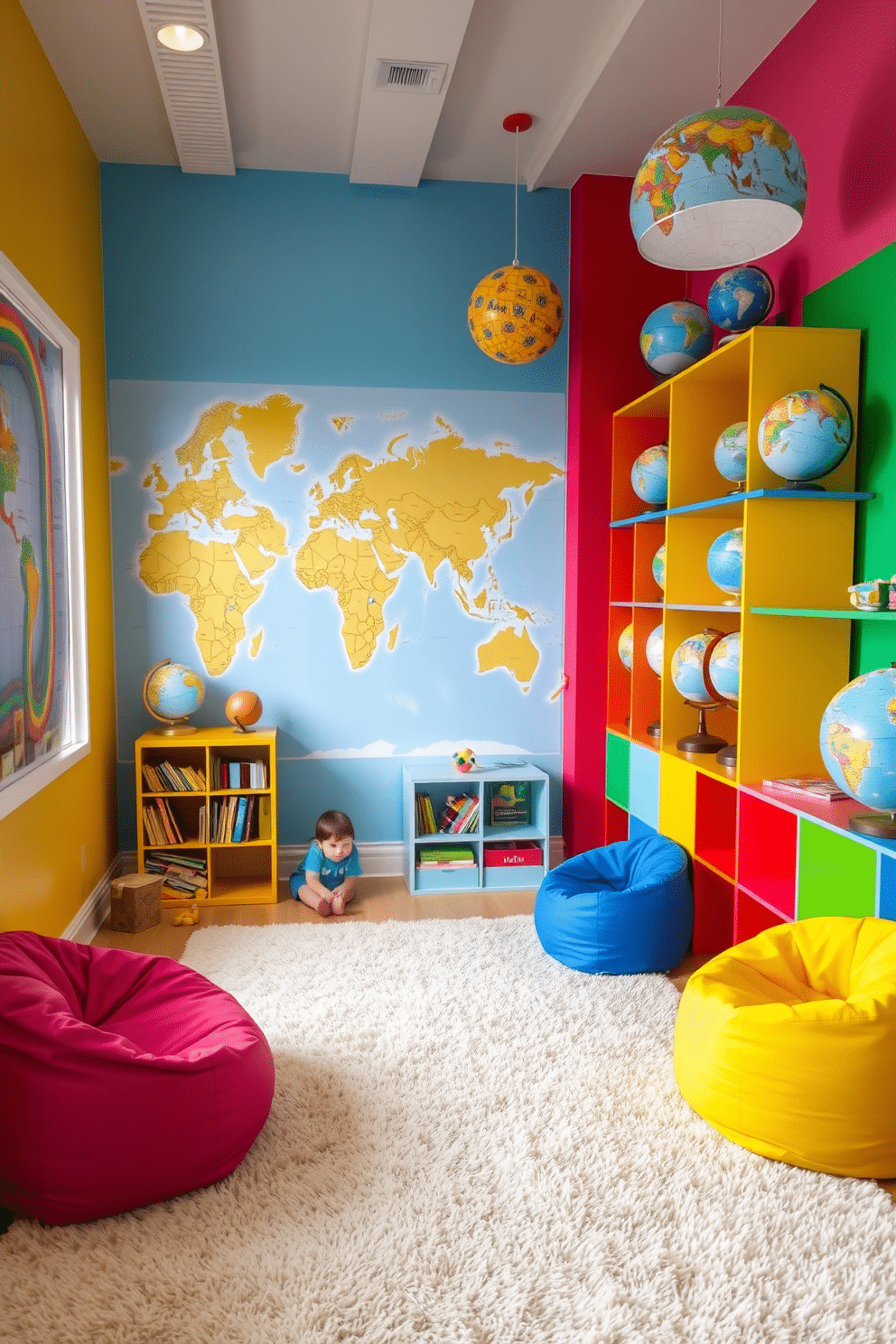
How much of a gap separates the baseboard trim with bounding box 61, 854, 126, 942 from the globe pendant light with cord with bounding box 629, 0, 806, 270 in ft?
9.35

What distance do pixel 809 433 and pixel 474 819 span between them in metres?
2.16

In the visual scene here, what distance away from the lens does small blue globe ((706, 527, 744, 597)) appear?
2928mm

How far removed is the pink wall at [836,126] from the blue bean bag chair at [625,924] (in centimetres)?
193

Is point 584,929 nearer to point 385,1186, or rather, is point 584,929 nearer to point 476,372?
point 385,1186

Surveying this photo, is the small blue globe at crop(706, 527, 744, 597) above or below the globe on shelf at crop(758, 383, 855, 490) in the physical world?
below

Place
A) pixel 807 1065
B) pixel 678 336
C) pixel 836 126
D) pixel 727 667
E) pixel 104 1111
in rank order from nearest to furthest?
pixel 104 1111 < pixel 807 1065 < pixel 836 126 < pixel 727 667 < pixel 678 336

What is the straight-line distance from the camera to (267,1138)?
2137mm

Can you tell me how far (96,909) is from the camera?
3592 millimetres

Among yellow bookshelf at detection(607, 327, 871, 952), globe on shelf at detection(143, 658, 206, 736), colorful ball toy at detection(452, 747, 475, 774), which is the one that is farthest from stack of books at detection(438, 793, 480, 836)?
globe on shelf at detection(143, 658, 206, 736)

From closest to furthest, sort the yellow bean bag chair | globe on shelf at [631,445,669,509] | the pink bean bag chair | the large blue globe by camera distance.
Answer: the pink bean bag chair → the yellow bean bag chair → the large blue globe → globe on shelf at [631,445,669,509]

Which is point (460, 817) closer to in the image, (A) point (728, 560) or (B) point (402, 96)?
(A) point (728, 560)

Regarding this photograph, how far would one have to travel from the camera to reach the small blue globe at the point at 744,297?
304cm

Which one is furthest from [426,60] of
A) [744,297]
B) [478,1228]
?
[478,1228]

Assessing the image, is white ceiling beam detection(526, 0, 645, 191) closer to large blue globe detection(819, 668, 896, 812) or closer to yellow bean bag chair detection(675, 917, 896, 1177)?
large blue globe detection(819, 668, 896, 812)
